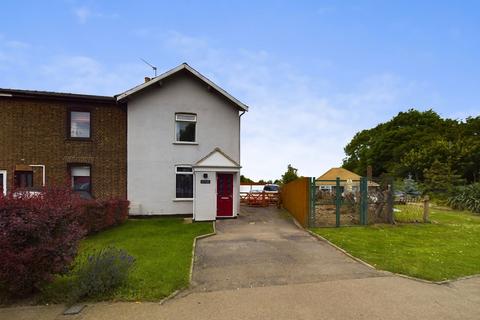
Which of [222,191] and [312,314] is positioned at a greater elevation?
[222,191]

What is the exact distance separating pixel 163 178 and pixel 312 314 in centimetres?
1341

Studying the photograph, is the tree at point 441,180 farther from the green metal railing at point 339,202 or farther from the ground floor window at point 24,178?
the ground floor window at point 24,178

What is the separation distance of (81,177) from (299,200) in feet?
35.7

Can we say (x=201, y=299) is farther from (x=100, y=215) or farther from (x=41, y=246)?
(x=100, y=215)

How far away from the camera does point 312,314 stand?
18.5ft

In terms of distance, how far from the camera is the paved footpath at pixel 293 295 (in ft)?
18.6

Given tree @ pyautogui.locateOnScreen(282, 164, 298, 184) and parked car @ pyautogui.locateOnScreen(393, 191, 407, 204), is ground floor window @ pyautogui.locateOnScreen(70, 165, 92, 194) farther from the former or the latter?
tree @ pyautogui.locateOnScreen(282, 164, 298, 184)

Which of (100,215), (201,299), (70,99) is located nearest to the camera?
(201,299)

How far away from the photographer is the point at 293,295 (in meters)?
6.52

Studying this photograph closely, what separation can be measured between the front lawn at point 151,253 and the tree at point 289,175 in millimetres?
19658

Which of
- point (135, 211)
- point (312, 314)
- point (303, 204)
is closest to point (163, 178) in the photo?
point (135, 211)

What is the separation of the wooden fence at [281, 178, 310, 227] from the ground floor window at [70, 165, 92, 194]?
33.6 ft

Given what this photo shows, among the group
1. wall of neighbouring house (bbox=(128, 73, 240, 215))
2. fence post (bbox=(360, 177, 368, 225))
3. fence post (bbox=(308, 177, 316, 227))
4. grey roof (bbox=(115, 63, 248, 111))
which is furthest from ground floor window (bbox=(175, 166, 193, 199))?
fence post (bbox=(360, 177, 368, 225))

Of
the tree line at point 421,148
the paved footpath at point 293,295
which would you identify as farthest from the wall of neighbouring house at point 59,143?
the tree line at point 421,148
